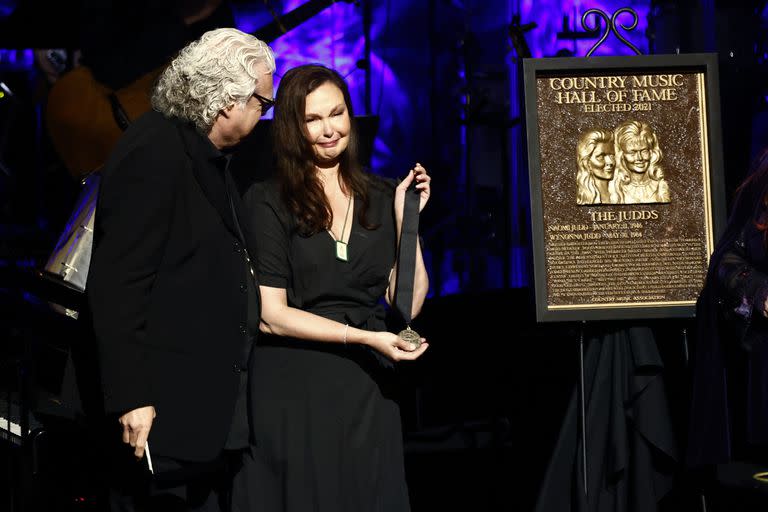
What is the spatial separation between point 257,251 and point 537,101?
1.35 m

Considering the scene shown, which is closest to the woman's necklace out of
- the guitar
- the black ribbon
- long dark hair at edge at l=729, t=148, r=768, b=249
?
the black ribbon

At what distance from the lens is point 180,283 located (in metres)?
2.87

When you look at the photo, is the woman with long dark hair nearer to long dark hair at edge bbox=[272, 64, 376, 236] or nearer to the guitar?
long dark hair at edge bbox=[272, 64, 376, 236]

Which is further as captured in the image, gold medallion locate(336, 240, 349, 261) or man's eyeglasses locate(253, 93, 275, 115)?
gold medallion locate(336, 240, 349, 261)

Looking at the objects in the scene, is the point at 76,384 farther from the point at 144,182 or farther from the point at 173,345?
the point at 144,182

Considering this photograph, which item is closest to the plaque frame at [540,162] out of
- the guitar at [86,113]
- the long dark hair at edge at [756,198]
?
the long dark hair at edge at [756,198]

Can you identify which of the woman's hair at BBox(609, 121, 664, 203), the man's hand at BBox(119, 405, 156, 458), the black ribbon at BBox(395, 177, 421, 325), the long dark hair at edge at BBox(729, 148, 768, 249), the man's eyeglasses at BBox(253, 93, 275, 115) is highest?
the man's eyeglasses at BBox(253, 93, 275, 115)

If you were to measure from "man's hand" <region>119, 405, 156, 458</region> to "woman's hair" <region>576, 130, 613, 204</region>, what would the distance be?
2003 millimetres

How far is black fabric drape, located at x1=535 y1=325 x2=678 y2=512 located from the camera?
4.05 meters

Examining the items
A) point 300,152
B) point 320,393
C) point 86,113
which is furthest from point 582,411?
point 86,113

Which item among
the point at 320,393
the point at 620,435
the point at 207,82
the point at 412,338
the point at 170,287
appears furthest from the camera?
the point at 620,435

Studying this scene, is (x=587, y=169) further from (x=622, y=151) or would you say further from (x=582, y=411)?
(x=582, y=411)

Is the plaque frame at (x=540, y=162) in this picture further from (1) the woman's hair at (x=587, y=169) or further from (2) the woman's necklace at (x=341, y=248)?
(2) the woman's necklace at (x=341, y=248)

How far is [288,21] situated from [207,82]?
212 inches
